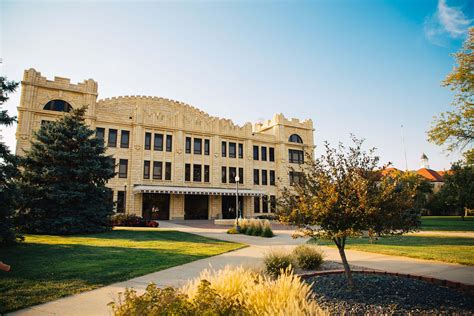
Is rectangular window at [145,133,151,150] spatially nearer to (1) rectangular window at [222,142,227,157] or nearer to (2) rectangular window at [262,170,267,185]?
(1) rectangular window at [222,142,227,157]

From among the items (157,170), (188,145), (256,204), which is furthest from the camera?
(256,204)

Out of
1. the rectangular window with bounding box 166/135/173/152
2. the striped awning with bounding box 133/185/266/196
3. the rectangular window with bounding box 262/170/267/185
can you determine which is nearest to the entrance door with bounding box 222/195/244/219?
the striped awning with bounding box 133/185/266/196

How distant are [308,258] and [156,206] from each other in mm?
28619

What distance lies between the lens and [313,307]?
3324 mm

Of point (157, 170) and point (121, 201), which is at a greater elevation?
point (157, 170)

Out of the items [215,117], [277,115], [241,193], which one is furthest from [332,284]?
[277,115]

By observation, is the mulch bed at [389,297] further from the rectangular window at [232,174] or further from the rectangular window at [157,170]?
the rectangular window at [232,174]

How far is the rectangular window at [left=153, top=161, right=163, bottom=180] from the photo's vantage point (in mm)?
34625

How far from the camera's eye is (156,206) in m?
34.1

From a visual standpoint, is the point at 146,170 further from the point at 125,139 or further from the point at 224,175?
the point at 224,175

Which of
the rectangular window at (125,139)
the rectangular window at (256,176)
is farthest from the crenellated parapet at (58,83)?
the rectangular window at (256,176)

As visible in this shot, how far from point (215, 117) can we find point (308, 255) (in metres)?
33.3

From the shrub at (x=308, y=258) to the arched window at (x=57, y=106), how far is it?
31272 millimetres

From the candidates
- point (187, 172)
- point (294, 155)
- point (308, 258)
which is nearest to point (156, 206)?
point (187, 172)
